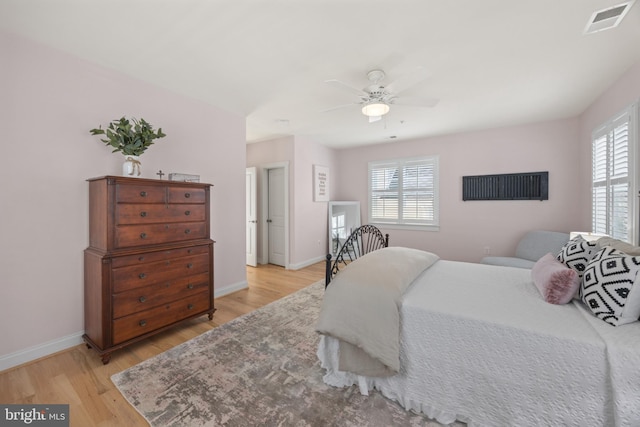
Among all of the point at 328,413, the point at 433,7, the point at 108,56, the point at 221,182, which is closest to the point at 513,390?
the point at 328,413

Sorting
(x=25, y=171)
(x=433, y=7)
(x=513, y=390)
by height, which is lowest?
(x=513, y=390)

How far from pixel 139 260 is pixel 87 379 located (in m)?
0.89

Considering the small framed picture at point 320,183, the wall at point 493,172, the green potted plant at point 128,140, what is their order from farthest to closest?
the small framed picture at point 320,183, the wall at point 493,172, the green potted plant at point 128,140

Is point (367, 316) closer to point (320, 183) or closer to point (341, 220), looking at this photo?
point (320, 183)

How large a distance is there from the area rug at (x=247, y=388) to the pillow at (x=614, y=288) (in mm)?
1099

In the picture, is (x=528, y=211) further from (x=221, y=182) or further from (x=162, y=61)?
(x=162, y=61)

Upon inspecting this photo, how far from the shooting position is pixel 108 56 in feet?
7.59

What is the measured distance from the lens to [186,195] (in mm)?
2637

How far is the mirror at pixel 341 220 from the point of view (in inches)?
228

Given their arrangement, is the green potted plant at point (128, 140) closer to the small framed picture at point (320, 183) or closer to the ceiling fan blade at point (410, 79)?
the ceiling fan blade at point (410, 79)

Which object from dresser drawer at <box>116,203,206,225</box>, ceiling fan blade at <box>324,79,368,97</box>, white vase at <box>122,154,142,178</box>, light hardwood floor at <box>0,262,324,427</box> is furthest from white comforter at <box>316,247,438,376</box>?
white vase at <box>122,154,142,178</box>

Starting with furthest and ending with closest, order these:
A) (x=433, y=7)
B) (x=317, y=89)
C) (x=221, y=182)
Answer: (x=221, y=182), (x=317, y=89), (x=433, y=7)

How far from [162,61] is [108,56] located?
44 cm

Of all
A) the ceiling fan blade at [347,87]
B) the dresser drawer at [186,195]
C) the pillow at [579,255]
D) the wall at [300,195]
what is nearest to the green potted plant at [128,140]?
the dresser drawer at [186,195]
